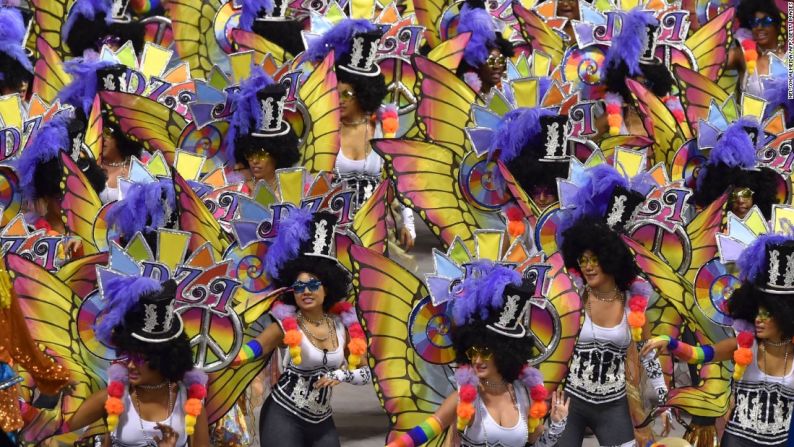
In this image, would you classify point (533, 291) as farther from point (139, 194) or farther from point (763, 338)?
point (139, 194)

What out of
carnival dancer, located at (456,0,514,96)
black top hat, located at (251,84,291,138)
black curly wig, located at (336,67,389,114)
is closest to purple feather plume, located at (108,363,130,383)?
black top hat, located at (251,84,291,138)

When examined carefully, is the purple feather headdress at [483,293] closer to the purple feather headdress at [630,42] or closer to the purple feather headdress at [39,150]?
the purple feather headdress at [39,150]

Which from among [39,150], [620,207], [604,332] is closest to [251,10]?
[39,150]

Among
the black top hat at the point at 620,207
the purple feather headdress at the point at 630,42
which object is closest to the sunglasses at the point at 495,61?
the purple feather headdress at the point at 630,42

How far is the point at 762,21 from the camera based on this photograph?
14.0 metres

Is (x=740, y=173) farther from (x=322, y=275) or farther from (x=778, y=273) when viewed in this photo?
(x=322, y=275)

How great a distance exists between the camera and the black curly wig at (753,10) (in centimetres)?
1400

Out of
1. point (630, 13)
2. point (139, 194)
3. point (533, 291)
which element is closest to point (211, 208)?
point (139, 194)

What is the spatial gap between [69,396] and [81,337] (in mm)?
294

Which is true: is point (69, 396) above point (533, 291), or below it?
below

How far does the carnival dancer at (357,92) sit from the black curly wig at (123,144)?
1.23 m

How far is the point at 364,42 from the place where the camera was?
39.2ft

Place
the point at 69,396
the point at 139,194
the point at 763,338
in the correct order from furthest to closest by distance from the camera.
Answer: the point at 139,194
the point at 763,338
the point at 69,396

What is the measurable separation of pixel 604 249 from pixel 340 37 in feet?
A: 9.98
